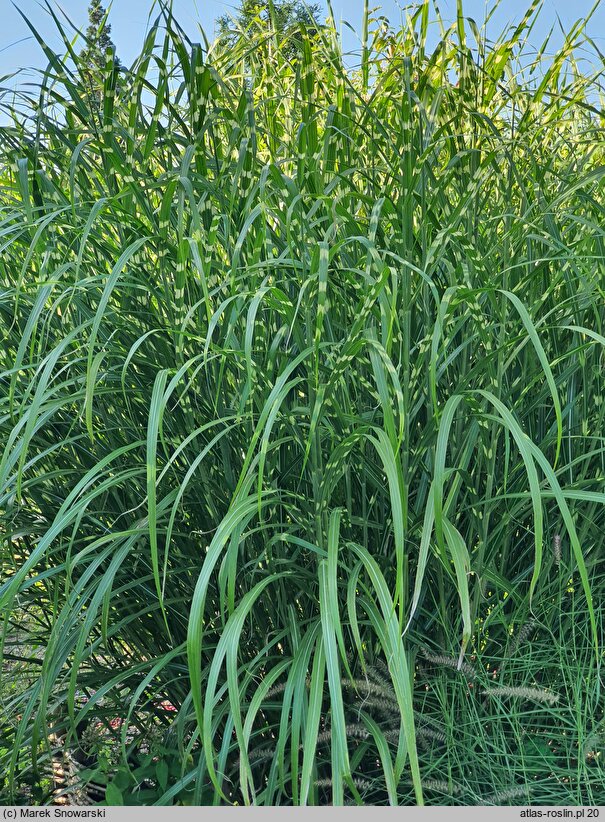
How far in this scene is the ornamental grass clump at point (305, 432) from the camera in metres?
1.15

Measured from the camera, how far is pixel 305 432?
1297mm

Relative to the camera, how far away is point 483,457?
4.46ft

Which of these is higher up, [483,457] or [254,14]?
[254,14]

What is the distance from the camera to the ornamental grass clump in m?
1.15

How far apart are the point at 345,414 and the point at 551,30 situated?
1.22 m

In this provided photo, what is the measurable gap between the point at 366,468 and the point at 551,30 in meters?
1.24

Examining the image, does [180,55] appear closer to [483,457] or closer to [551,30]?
[483,457]
